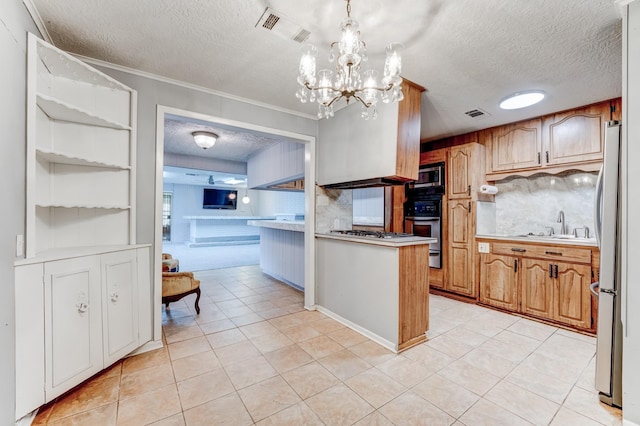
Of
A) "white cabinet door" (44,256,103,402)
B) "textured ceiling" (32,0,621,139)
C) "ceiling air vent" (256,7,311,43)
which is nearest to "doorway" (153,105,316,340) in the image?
"textured ceiling" (32,0,621,139)

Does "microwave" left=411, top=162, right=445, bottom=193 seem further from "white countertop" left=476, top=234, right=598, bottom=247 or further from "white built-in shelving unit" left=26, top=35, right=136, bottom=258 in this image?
"white built-in shelving unit" left=26, top=35, right=136, bottom=258

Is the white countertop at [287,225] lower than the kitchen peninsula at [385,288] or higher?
higher

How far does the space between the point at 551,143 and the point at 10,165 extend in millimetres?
4723

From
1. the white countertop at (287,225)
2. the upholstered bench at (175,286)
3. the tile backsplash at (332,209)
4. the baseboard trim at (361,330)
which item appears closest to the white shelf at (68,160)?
the upholstered bench at (175,286)

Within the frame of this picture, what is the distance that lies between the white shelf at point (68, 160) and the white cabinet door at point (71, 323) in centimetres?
71

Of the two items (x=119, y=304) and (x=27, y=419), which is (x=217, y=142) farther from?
(x=27, y=419)

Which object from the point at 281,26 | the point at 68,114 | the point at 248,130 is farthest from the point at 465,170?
the point at 68,114

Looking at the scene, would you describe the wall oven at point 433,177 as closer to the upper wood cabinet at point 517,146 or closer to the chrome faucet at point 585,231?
the upper wood cabinet at point 517,146

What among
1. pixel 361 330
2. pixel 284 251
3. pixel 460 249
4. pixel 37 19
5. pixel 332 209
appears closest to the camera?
pixel 37 19

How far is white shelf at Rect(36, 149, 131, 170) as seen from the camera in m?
1.75

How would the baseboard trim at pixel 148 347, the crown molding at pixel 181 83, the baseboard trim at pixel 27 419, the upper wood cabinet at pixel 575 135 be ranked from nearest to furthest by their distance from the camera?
1. the baseboard trim at pixel 27 419
2. the crown molding at pixel 181 83
3. the baseboard trim at pixel 148 347
4. the upper wood cabinet at pixel 575 135

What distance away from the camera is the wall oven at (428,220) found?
154 inches

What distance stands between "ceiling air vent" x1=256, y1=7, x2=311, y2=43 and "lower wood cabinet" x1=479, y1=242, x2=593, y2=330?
3220 mm

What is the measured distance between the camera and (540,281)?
300cm
